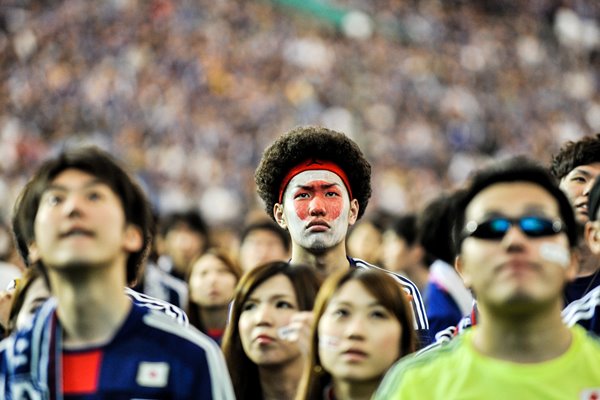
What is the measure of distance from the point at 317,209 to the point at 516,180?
249 cm

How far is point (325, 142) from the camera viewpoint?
6844 millimetres

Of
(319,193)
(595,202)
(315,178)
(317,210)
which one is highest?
(315,178)

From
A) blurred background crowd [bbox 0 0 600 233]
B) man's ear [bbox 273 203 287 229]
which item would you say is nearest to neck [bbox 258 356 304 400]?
man's ear [bbox 273 203 287 229]

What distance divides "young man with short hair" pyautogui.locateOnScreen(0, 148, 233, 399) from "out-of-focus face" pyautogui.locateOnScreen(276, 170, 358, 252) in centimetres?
217

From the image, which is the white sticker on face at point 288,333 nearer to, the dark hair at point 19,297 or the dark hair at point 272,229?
the dark hair at point 19,297

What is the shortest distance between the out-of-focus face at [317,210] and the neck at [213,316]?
4.64 feet

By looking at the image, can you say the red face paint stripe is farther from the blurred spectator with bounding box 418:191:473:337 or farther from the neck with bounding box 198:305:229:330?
the neck with bounding box 198:305:229:330

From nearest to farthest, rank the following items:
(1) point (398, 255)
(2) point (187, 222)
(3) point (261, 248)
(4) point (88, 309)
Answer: (4) point (88, 309)
(3) point (261, 248)
(1) point (398, 255)
(2) point (187, 222)

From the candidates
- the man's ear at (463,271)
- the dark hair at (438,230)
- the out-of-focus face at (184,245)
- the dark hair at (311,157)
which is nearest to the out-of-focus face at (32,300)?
the dark hair at (311,157)

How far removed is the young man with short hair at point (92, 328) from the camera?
13.0 feet

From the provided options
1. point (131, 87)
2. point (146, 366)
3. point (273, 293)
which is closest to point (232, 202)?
point (131, 87)

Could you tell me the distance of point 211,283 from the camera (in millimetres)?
7988


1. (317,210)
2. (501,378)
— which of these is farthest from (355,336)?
(317,210)

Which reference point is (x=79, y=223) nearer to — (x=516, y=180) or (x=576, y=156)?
(x=516, y=180)
